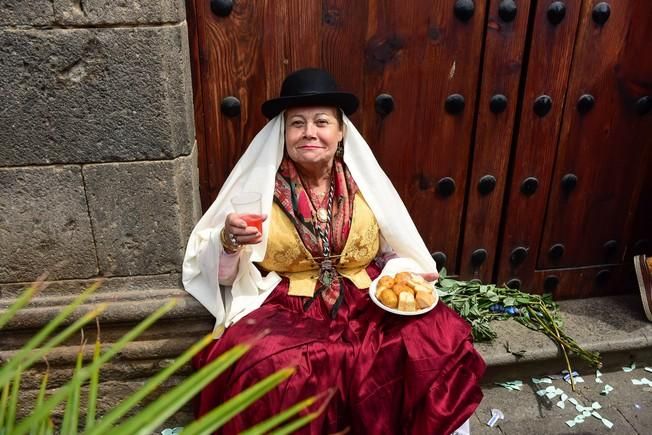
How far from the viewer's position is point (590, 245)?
2.68 m

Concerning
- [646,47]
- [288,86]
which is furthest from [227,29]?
[646,47]

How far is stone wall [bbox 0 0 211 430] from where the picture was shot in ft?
5.35

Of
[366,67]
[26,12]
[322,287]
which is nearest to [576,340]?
[322,287]

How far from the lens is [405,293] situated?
6.03ft

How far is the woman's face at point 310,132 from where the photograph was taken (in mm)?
1826

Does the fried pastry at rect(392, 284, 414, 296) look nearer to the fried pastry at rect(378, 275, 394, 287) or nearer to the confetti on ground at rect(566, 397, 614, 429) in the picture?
the fried pastry at rect(378, 275, 394, 287)

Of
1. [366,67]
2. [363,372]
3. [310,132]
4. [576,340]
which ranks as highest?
[366,67]

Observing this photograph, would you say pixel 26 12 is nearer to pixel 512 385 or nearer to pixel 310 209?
pixel 310 209

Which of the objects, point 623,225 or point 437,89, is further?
point 623,225

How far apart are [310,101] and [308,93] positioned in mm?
27

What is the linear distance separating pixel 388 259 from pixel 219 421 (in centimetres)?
152

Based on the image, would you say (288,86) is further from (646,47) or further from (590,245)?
(590,245)

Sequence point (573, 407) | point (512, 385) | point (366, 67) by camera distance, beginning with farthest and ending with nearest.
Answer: point (512, 385) < point (573, 407) < point (366, 67)

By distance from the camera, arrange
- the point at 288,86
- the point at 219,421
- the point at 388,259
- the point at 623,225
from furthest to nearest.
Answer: the point at 623,225, the point at 388,259, the point at 288,86, the point at 219,421
